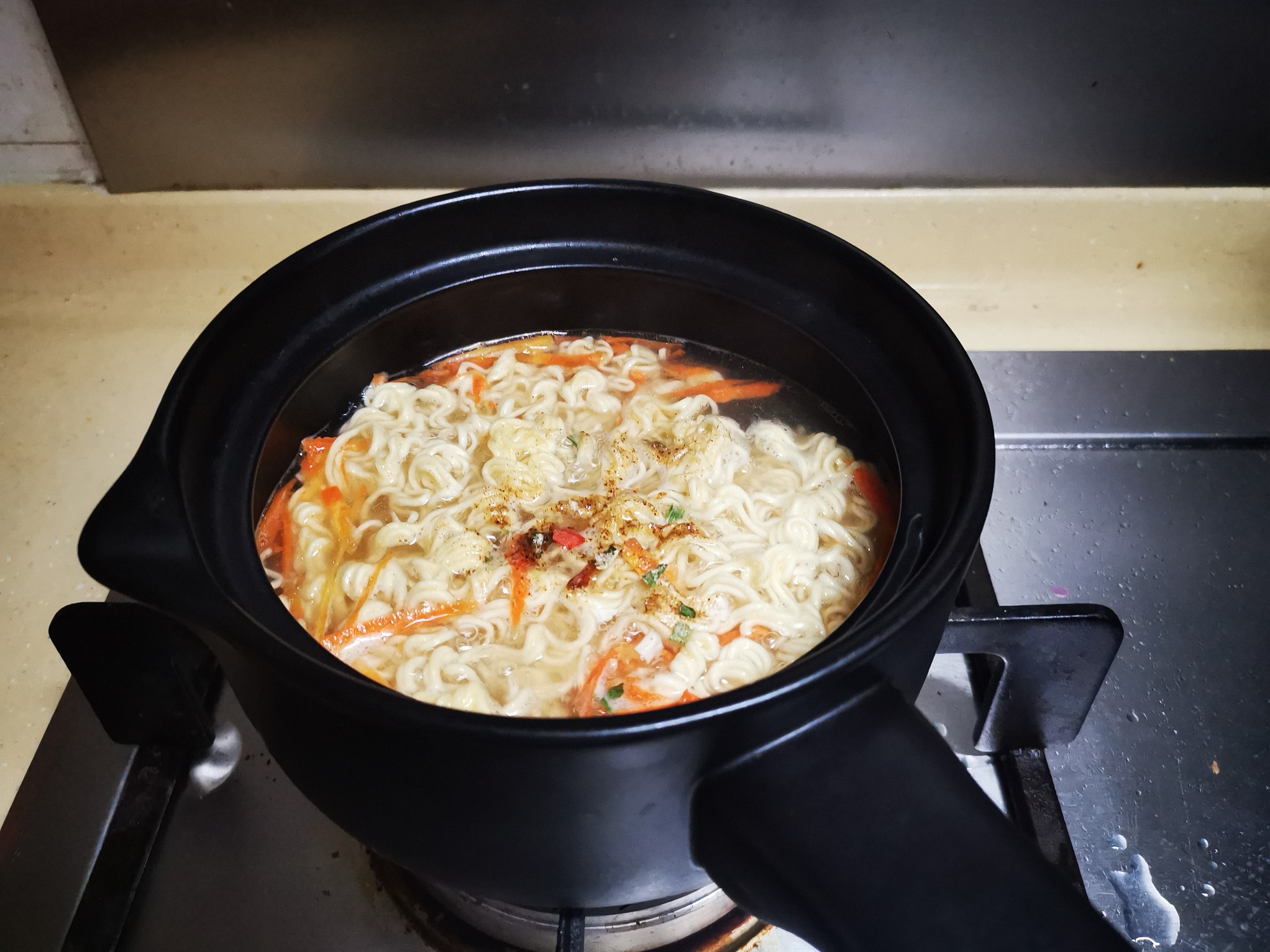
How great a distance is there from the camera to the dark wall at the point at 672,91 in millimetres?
2172

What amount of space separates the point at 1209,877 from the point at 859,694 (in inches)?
39.7

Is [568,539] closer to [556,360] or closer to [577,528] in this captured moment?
[577,528]

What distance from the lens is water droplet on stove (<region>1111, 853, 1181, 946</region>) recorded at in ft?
4.65

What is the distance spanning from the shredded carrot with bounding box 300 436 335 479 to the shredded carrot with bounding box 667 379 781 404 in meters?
0.63

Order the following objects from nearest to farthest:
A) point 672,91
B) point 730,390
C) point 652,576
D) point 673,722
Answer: point 673,722, point 652,576, point 730,390, point 672,91

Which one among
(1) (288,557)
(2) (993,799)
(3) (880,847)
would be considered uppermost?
(3) (880,847)

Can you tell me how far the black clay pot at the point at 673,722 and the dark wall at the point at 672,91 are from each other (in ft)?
3.14

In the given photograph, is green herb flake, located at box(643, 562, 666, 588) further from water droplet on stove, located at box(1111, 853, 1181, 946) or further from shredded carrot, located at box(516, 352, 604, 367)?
water droplet on stove, located at box(1111, 853, 1181, 946)

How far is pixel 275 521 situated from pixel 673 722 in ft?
3.01

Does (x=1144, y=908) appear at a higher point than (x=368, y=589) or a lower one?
lower

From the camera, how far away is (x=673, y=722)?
0.83 meters

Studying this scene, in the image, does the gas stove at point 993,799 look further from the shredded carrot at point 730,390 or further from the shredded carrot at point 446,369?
the shredded carrot at point 446,369

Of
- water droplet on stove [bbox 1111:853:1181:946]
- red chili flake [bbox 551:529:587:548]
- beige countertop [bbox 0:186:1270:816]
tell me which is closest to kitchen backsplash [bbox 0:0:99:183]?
beige countertop [bbox 0:186:1270:816]

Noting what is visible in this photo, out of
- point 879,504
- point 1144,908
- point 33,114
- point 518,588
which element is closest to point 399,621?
point 518,588
